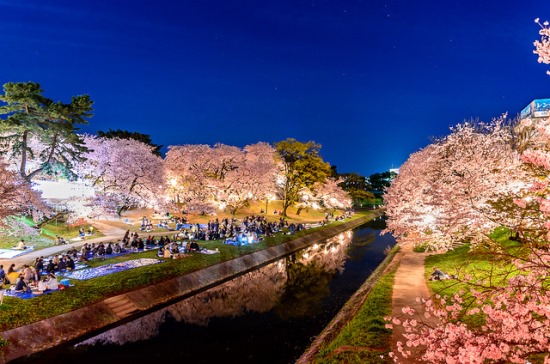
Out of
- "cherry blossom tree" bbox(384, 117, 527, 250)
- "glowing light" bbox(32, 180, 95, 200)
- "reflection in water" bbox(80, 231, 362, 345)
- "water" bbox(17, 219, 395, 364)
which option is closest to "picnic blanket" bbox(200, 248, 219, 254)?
"reflection in water" bbox(80, 231, 362, 345)

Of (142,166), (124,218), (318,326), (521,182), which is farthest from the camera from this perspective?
(124,218)

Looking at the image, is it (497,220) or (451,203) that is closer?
(497,220)

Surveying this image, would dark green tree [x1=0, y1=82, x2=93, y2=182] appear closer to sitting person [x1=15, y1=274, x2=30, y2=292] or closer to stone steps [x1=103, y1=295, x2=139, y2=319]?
sitting person [x1=15, y1=274, x2=30, y2=292]

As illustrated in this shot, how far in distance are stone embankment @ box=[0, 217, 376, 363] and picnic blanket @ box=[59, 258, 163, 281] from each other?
3.07 m

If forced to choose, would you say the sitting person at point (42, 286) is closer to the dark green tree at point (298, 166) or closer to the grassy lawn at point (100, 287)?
the grassy lawn at point (100, 287)

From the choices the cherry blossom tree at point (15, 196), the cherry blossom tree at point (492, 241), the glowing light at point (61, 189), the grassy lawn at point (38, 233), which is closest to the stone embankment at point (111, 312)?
the cherry blossom tree at point (15, 196)

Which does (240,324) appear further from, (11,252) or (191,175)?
(191,175)

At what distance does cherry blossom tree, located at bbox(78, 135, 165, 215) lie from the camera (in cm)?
3806

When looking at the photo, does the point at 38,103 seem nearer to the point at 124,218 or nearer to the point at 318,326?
the point at 124,218

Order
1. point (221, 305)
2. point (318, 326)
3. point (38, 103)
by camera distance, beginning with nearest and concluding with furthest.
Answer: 1. point (318, 326)
2. point (221, 305)
3. point (38, 103)

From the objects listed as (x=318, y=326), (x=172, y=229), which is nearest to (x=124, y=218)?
(x=172, y=229)

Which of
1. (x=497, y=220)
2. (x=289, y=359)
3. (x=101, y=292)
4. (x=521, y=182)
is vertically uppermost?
A: (x=521, y=182)

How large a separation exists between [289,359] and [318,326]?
13.0 feet

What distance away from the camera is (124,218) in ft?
143
